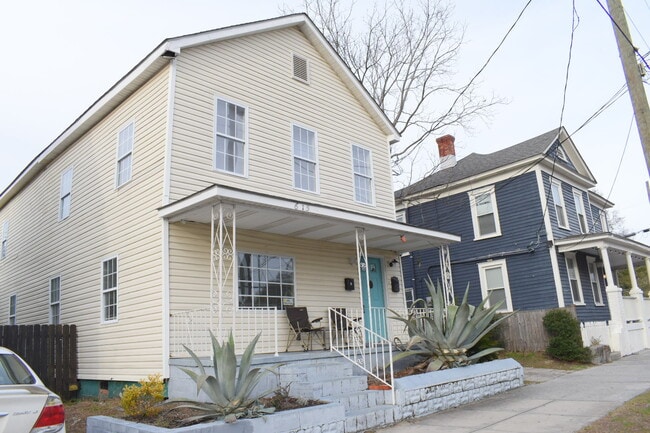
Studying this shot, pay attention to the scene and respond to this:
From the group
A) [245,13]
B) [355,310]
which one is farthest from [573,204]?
[245,13]

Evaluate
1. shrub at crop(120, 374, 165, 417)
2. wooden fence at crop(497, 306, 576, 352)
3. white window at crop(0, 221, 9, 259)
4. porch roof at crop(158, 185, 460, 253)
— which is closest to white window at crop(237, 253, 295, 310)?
porch roof at crop(158, 185, 460, 253)

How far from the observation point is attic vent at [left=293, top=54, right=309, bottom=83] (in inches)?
500

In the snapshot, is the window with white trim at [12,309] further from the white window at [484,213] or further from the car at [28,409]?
the white window at [484,213]

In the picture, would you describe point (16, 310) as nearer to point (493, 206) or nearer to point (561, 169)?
point (493, 206)

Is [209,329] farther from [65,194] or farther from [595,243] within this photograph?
[595,243]

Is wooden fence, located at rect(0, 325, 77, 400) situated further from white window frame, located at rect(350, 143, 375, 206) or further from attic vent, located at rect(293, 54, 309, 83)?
attic vent, located at rect(293, 54, 309, 83)

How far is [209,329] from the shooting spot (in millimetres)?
8898

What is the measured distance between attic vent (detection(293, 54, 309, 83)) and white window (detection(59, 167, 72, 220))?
21.0 ft

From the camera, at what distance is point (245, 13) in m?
20.1

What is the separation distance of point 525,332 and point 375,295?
5.68 m

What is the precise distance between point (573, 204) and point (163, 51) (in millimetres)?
16029

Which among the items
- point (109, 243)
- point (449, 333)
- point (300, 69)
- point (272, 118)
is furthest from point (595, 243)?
point (109, 243)

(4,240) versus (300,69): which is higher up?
(300,69)

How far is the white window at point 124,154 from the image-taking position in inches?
426
